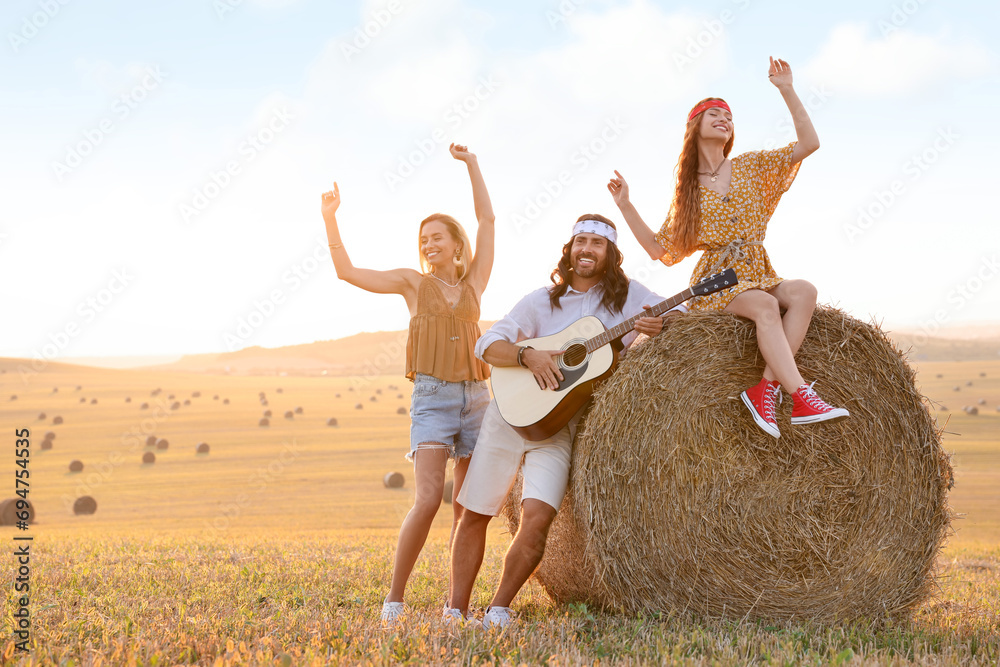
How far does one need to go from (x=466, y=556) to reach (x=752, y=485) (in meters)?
1.68

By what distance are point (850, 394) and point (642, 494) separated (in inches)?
53.2

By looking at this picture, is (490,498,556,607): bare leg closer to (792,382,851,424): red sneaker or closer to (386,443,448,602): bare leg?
(386,443,448,602): bare leg

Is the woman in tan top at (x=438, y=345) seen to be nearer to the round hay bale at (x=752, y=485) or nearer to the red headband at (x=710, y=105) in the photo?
the round hay bale at (x=752, y=485)

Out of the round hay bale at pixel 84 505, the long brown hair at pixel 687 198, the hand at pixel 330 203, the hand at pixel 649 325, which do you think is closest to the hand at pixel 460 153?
the hand at pixel 330 203

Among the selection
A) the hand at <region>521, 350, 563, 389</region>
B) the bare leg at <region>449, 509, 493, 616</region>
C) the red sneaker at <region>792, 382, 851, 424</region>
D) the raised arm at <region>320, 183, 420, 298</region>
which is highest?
the raised arm at <region>320, 183, 420, 298</region>

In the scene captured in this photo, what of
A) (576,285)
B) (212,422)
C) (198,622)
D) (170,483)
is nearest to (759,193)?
(576,285)

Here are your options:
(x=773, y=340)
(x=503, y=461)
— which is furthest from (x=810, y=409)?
(x=503, y=461)

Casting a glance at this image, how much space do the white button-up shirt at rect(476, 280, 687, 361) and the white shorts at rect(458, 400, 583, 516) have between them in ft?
1.62

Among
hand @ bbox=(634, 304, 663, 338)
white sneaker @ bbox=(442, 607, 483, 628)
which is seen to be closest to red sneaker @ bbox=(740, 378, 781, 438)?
hand @ bbox=(634, 304, 663, 338)

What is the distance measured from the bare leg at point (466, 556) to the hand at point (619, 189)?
2.11 m

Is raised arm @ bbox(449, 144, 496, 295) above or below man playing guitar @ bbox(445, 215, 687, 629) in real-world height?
above

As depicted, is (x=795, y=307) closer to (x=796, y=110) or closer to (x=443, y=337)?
(x=796, y=110)

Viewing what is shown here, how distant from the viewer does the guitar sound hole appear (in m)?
4.52

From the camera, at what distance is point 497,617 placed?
4078 millimetres
